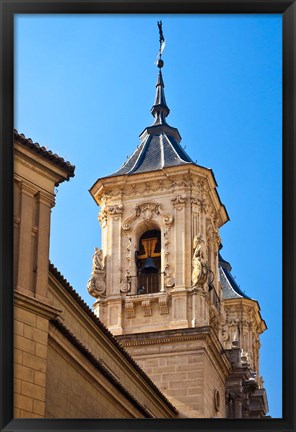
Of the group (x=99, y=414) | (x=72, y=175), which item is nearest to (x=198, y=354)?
(x=99, y=414)

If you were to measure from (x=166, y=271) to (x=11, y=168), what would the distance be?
18.5m

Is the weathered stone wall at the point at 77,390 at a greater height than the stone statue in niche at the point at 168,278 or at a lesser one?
lesser

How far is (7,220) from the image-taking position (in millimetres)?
12430

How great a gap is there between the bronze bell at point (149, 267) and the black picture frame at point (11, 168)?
18859 mm

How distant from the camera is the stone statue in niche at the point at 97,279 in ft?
102

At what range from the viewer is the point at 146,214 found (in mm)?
31734

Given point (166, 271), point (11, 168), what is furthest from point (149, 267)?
point (11, 168)

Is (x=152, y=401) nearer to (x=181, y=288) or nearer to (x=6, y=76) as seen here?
(x=181, y=288)

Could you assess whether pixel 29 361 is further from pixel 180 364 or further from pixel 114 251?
pixel 114 251

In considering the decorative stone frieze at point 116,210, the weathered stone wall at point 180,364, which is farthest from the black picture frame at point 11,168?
the decorative stone frieze at point 116,210

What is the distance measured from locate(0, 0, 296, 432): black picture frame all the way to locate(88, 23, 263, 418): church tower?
54.6 feet

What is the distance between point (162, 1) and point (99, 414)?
8403 millimetres

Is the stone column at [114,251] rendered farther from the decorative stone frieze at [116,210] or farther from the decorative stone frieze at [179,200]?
the decorative stone frieze at [179,200]

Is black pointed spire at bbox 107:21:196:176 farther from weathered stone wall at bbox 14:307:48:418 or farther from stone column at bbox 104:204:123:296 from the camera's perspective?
weathered stone wall at bbox 14:307:48:418
